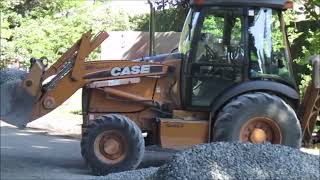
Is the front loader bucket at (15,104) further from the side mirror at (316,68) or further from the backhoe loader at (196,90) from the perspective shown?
the side mirror at (316,68)

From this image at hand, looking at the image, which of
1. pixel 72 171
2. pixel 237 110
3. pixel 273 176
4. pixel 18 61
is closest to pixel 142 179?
pixel 273 176

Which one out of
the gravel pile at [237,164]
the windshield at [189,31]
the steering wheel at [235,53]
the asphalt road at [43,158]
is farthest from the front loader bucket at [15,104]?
the gravel pile at [237,164]

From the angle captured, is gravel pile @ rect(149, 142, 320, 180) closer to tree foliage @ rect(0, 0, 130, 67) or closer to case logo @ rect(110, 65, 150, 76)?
case logo @ rect(110, 65, 150, 76)

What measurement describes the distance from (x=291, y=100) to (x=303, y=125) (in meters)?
0.55

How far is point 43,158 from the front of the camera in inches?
451

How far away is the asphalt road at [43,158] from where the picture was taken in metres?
9.71

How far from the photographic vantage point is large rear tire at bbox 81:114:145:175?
9703mm

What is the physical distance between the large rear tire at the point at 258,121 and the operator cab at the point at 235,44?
40cm

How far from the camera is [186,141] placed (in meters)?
9.84

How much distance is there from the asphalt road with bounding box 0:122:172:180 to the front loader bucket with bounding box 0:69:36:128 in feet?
2.54

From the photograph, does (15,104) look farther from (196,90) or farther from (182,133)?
(196,90)

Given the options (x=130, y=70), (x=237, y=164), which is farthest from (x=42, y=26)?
(x=237, y=164)

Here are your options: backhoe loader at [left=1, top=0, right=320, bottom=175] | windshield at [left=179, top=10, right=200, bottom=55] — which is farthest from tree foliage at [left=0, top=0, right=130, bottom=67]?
windshield at [left=179, top=10, right=200, bottom=55]

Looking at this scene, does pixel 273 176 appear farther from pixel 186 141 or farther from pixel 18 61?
pixel 18 61
